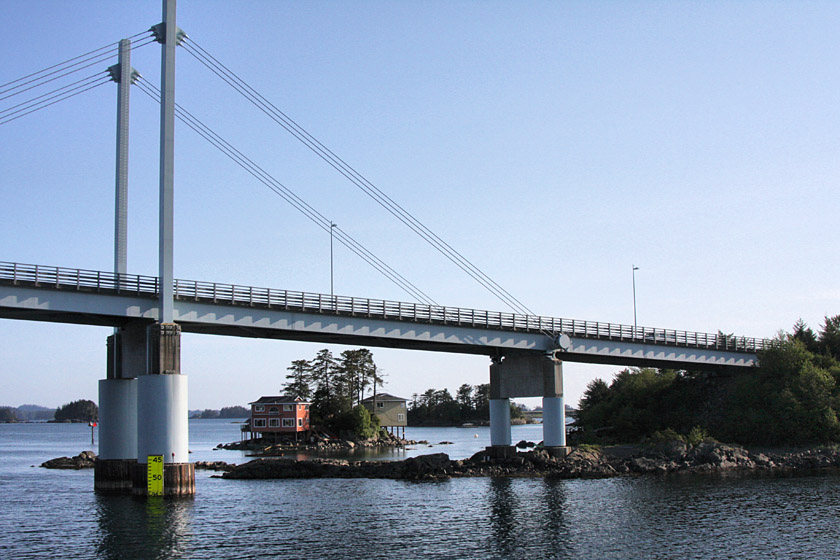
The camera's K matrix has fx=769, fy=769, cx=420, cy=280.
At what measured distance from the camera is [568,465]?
66.4 metres

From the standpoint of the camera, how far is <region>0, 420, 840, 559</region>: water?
34.3m

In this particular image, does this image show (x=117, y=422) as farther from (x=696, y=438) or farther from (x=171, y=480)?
(x=696, y=438)

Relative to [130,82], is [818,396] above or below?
below

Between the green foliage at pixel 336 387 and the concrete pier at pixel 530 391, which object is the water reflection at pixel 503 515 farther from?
the green foliage at pixel 336 387

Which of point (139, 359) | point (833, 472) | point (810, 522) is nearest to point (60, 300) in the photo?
point (139, 359)

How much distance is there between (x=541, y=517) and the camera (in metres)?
42.5

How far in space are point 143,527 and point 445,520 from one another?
15700 millimetres

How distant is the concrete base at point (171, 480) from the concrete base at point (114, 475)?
4.76 meters

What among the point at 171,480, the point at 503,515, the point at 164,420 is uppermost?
the point at 164,420

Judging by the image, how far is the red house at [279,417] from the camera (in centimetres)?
12350

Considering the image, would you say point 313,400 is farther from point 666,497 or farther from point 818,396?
point 666,497

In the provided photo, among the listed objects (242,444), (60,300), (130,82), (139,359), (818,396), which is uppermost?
(130,82)

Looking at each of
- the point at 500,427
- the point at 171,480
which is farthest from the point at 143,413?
the point at 500,427

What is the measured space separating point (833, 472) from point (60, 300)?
62.1m
